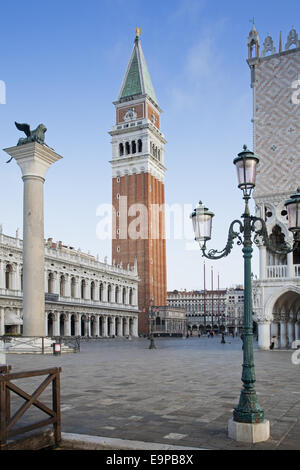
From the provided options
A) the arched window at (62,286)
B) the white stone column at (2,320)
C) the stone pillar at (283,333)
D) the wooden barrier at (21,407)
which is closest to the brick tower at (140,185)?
the arched window at (62,286)

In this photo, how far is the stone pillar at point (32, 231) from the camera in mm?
24953

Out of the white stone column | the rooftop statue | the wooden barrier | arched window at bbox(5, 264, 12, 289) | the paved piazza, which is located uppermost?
the rooftop statue

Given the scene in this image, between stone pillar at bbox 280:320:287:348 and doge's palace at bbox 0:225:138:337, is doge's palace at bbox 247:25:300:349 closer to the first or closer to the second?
stone pillar at bbox 280:320:287:348

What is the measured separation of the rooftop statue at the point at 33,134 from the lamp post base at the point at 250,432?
20895mm

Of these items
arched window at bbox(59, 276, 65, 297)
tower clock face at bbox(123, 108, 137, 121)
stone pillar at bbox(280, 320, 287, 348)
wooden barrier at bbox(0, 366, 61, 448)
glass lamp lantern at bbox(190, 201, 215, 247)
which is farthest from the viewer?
tower clock face at bbox(123, 108, 137, 121)

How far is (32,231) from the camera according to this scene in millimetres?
25109

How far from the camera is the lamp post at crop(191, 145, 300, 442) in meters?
6.65

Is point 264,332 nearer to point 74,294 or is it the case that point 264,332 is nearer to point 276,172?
point 276,172

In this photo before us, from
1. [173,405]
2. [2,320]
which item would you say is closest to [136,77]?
[2,320]

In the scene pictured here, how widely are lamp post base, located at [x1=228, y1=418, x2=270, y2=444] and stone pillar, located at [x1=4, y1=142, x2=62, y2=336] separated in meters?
19.7

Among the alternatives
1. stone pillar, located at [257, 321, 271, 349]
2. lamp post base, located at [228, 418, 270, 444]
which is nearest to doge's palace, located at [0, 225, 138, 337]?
stone pillar, located at [257, 321, 271, 349]

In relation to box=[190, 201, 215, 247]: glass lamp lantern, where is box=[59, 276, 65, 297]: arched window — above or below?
below
